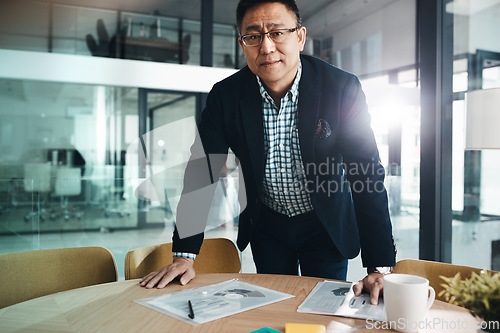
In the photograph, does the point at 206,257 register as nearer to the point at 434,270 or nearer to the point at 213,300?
the point at 213,300

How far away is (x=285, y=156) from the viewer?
174cm

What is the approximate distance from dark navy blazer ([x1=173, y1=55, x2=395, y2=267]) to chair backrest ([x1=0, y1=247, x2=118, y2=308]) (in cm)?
48

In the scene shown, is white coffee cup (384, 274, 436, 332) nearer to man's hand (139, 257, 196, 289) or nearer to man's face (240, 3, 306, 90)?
man's hand (139, 257, 196, 289)

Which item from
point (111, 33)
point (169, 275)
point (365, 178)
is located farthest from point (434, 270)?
point (111, 33)

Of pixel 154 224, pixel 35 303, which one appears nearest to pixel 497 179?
pixel 154 224

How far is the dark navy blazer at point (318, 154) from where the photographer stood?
158cm

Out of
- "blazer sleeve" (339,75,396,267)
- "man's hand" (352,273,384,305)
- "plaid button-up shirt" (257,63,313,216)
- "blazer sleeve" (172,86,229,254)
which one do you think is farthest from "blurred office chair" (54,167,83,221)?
"man's hand" (352,273,384,305)

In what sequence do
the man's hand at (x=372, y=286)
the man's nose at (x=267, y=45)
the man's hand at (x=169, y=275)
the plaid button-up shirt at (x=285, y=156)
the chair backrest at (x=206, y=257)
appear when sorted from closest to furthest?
the man's hand at (x=372, y=286)
the man's hand at (x=169, y=275)
the man's nose at (x=267, y=45)
the plaid button-up shirt at (x=285, y=156)
the chair backrest at (x=206, y=257)

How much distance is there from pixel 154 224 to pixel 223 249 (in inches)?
71.5

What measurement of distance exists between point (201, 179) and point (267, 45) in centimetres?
60

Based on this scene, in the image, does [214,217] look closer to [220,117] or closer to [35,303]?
[220,117]

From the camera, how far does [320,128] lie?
171 cm

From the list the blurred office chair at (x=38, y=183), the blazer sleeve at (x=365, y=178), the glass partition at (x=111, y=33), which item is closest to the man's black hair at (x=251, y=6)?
the blazer sleeve at (x=365, y=178)

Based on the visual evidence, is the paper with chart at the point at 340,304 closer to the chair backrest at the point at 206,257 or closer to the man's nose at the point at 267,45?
the chair backrest at the point at 206,257
